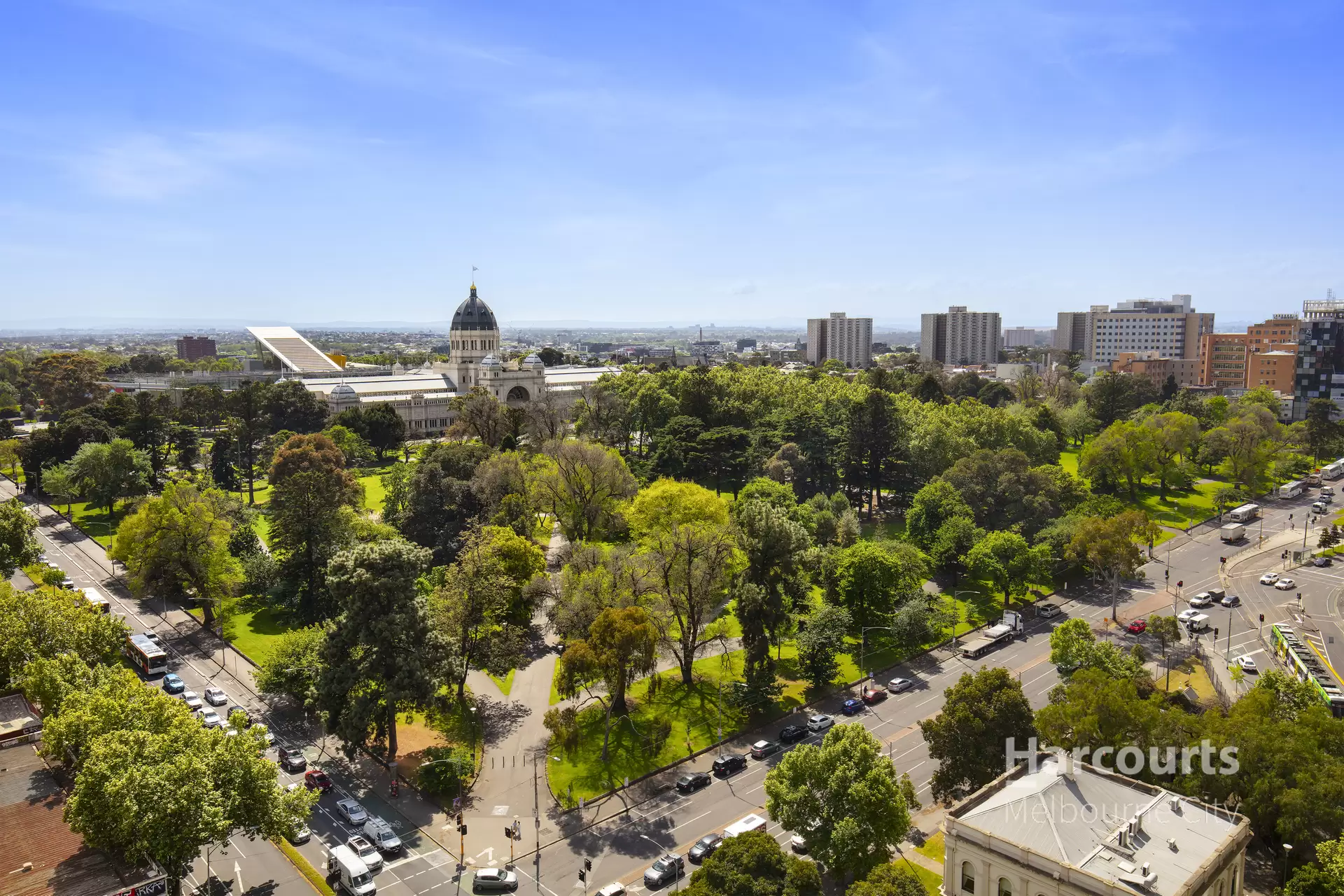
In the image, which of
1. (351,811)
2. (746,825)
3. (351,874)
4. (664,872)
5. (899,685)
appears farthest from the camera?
(899,685)

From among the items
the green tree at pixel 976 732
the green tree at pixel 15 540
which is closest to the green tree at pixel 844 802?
the green tree at pixel 976 732

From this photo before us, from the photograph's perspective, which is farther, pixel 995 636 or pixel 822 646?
pixel 995 636

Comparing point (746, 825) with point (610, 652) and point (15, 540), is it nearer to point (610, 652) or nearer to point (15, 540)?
point (610, 652)

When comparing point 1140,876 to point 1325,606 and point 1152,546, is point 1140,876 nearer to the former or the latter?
point 1325,606

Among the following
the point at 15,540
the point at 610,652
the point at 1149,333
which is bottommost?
the point at 15,540

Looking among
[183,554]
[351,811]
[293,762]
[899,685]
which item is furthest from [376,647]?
[899,685]

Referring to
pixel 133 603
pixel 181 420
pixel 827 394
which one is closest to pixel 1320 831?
pixel 133 603
